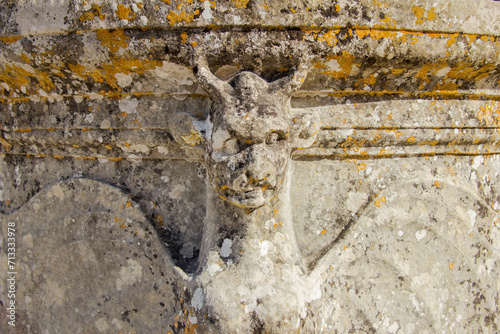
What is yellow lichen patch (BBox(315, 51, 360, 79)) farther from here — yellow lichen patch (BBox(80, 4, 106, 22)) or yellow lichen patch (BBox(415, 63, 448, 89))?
yellow lichen patch (BBox(80, 4, 106, 22))

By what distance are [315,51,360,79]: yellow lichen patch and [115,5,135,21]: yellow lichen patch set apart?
656 mm

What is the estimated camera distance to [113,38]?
1.24 meters

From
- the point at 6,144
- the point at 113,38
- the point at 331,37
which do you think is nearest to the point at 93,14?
the point at 113,38

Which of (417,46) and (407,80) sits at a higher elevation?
Answer: (417,46)

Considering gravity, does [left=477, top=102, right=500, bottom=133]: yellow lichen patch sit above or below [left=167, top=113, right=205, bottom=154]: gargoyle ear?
above

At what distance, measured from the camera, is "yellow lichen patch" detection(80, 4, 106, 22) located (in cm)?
121

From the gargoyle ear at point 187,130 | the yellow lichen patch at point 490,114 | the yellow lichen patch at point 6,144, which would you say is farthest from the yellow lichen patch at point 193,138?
the yellow lichen patch at point 490,114

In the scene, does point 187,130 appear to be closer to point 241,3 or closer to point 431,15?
point 241,3

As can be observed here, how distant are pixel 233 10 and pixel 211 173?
1.78 feet

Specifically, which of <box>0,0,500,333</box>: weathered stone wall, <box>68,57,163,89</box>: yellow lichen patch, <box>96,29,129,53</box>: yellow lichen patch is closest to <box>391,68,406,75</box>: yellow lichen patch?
<box>0,0,500,333</box>: weathered stone wall

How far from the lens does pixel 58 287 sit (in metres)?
1.61

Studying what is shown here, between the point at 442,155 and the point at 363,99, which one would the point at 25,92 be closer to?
the point at 363,99

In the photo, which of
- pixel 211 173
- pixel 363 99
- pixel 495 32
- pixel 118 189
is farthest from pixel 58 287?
pixel 495 32

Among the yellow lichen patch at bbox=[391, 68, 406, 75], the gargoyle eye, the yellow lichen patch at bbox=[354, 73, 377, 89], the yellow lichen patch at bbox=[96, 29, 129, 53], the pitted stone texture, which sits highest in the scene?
the yellow lichen patch at bbox=[391, 68, 406, 75]
